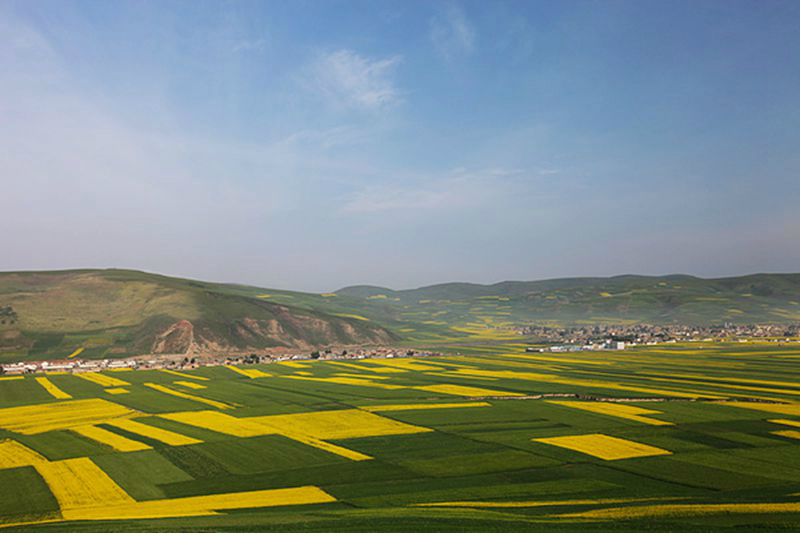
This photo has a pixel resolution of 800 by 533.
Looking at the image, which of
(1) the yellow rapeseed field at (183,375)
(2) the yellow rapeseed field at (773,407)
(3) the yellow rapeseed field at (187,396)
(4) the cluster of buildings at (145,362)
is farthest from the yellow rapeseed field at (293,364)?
(2) the yellow rapeseed field at (773,407)

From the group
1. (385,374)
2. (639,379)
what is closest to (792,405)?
(639,379)

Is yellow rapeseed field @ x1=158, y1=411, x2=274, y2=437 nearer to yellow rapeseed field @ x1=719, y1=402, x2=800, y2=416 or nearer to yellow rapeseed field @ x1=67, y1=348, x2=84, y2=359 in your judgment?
yellow rapeseed field @ x1=719, y1=402, x2=800, y2=416

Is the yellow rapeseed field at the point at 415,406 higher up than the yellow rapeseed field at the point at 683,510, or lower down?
lower down

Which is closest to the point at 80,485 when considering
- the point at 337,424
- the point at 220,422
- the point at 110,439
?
the point at 110,439

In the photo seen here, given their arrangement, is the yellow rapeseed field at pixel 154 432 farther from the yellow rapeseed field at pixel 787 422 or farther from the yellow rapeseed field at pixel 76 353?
the yellow rapeseed field at pixel 76 353

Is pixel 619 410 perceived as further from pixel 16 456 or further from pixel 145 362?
pixel 145 362


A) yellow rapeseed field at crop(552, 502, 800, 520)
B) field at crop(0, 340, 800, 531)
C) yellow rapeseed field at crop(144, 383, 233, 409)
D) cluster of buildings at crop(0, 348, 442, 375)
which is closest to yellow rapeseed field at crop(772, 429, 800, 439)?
field at crop(0, 340, 800, 531)
